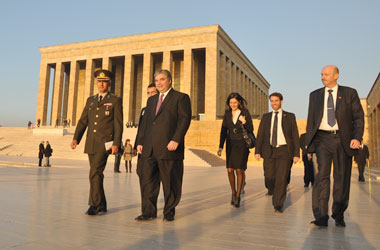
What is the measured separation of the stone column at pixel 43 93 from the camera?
1875 inches

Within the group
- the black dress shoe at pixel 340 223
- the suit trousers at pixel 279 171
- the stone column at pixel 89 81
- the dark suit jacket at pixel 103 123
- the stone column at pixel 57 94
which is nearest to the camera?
the black dress shoe at pixel 340 223

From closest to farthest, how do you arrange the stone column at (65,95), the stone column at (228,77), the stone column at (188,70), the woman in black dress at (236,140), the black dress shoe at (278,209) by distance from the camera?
the black dress shoe at (278,209), the woman in black dress at (236,140), the stone column at (188,70), the stone column at (228,77), the stone column at (65,95)

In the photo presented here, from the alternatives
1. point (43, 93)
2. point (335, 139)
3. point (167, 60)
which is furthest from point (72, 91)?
point (335, 139)

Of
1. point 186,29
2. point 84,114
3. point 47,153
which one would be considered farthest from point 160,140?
point 186,29

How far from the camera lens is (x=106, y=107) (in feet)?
15.9

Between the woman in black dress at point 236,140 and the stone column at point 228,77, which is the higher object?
the stone column at point 228,77

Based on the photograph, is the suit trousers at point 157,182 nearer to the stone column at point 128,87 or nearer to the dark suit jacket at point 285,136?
the dark suit jacket at point 285,136

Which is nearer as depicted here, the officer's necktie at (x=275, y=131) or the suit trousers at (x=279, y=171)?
the suit trousers at (x=279, y=171)

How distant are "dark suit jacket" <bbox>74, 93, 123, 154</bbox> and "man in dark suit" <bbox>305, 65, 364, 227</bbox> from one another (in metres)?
2.74

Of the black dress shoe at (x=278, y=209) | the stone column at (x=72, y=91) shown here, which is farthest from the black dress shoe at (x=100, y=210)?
the stone column at (x=72, y=91)

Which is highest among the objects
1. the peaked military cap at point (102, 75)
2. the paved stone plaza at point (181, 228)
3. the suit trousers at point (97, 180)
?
the peaked military cap at point (102, 75)

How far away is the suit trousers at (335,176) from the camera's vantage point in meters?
4.09

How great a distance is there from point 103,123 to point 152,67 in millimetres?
39318

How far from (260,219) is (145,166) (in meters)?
1.75
